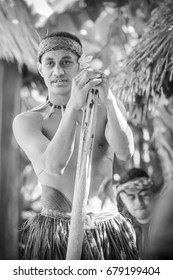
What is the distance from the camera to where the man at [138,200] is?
219 cm

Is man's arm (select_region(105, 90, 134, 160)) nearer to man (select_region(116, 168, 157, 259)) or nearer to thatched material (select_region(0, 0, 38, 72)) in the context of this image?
man (select_region(116, 168, 157, 259))

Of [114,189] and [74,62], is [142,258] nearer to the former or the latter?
[114,189]

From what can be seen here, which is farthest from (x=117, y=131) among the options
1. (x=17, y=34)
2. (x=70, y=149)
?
(x=17, y=34)

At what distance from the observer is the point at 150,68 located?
7.57 ft

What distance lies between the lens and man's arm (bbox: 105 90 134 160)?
204 centimetres

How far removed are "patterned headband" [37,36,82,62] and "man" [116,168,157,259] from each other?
1.94 feet

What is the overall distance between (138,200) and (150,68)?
61 cm

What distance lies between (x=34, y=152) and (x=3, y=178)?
214mm

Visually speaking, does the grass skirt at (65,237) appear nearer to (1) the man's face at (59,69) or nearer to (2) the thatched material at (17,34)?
(1) the man's face at (59,69)

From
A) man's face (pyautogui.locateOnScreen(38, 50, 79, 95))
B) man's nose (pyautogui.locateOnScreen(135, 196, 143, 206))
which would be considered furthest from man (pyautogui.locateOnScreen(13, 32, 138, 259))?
man's nose (pyautogui.locateOnScreen(135, 196, 143, 206))

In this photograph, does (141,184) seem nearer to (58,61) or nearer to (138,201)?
(138,201)

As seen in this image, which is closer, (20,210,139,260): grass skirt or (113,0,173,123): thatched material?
(20,210,139,260): grass skirt

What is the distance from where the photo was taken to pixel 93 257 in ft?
6.88

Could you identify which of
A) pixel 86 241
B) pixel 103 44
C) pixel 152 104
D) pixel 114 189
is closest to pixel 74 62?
pixel 103 44
